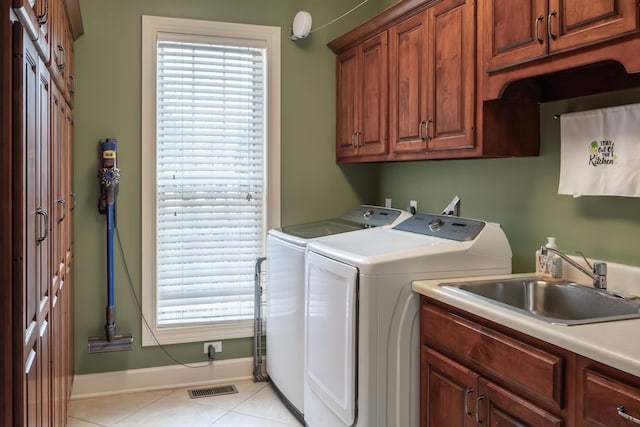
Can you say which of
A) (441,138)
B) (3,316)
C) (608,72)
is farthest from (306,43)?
(3,316)

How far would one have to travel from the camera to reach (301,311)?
9.80 ft

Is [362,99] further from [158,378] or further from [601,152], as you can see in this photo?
[158,378]

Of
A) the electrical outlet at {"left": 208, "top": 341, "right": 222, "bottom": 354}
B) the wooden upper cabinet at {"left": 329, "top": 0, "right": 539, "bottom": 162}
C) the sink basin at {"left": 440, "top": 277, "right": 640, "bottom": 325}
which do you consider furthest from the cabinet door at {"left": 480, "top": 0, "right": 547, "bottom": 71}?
the electrical outlet at {"left": 208, "top": 341, "right": 222, "bottom": 354}

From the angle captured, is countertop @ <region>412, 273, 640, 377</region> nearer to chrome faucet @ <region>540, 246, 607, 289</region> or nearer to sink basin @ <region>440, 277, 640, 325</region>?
sink basin @ <region>440, 277, 640, 325</region>

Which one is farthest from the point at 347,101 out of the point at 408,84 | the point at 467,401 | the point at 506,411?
the point at 506,411

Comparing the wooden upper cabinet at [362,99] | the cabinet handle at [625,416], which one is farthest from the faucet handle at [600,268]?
the wooden upper cabinet at [362,99]

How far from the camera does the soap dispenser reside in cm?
226

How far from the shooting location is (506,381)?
5.81 ft

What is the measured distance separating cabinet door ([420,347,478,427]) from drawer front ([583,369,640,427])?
0.51 m

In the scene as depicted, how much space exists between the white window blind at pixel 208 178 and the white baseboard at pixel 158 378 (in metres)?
0.31

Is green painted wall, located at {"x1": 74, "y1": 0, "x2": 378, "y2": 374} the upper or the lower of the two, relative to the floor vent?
upper

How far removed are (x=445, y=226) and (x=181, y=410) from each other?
6.08ft

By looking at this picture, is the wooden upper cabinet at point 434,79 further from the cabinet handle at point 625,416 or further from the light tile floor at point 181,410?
the light tile floor at point 181,410

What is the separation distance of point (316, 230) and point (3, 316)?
214 centimetres
